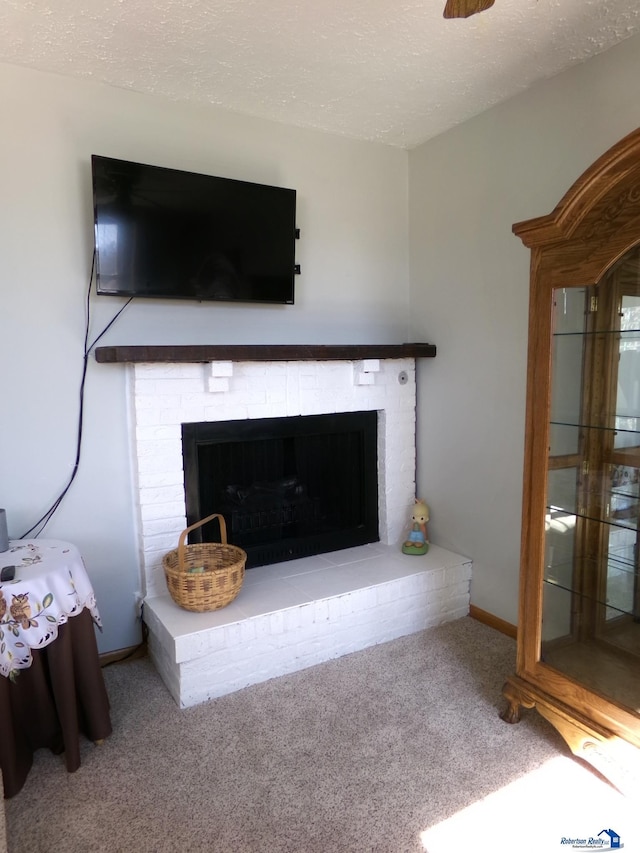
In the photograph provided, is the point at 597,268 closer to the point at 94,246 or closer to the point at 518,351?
the point at 518,351

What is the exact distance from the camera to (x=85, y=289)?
7.70 feet

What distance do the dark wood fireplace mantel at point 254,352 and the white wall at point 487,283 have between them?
0.90ft

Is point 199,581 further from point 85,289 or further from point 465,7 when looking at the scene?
point 465,7

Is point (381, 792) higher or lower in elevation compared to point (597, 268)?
lower

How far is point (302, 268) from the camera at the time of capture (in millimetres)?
2836

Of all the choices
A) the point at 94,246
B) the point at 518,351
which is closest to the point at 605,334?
the point at 518,351

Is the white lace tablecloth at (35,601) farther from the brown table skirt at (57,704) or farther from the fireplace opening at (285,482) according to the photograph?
the fireplace opening at (285,482)

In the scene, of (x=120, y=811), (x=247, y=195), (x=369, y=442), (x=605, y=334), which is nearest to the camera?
(x=120, y=811)

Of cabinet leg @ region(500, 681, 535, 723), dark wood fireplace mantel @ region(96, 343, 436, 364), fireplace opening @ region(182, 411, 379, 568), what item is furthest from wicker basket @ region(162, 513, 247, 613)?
cabinet leg @ region(500, 681, 535, 723)

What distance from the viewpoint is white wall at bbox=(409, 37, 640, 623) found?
2.24m

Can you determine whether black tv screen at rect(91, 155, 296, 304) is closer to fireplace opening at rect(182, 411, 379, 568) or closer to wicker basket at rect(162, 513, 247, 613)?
fireplace opening at rect(182, 411, 379, 568)

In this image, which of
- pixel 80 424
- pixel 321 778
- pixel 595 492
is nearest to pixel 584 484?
pixel 595 492

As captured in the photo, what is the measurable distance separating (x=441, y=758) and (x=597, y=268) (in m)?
1.62

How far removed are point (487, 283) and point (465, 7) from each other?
149 centimetres
